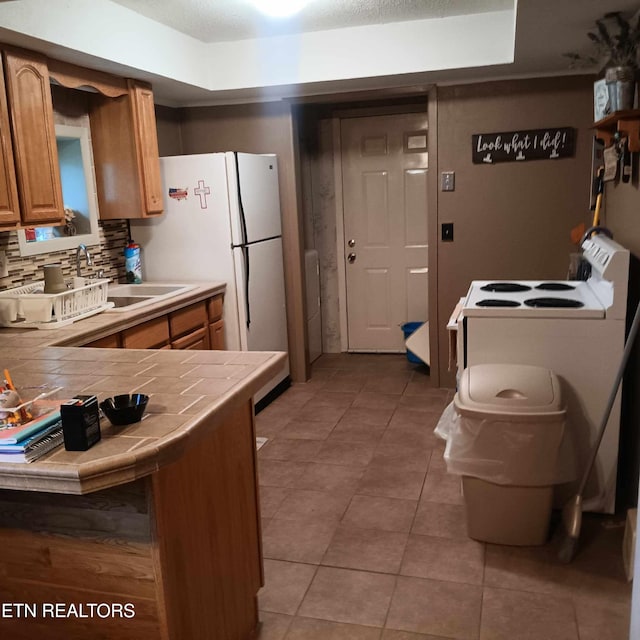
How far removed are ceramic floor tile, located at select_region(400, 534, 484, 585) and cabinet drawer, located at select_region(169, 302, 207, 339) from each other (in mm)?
1684

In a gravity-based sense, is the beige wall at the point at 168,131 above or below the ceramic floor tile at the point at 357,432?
above

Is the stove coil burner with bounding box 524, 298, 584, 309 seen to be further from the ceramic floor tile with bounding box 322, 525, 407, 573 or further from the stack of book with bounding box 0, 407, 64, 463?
the stack of book with bounding box 0, 407, 64, 463

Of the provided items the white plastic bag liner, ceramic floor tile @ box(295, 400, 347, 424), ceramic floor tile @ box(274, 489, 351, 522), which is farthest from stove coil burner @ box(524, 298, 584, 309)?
ceramic floor tile @ box(295, 400, 347, 424)

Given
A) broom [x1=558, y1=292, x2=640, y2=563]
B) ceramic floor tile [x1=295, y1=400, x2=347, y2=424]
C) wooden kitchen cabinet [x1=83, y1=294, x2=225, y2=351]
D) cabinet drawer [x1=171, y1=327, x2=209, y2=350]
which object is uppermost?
wooden kitchen cabinet [x1=83, y1=294, x2=225, y2=351]

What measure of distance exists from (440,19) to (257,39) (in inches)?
44.6

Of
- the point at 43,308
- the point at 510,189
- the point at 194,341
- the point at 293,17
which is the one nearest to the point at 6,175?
the point at 43,308

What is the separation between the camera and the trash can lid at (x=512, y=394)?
2391 mm

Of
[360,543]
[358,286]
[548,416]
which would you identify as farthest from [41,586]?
[358,286]

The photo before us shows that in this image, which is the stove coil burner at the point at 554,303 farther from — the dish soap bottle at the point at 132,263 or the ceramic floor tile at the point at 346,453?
the dish soap bottle at the point at 132,263

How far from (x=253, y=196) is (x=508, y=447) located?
2432 mm

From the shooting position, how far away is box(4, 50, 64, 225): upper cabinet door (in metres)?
2.78

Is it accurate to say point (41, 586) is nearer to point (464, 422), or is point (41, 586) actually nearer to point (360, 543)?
point (360, 543)

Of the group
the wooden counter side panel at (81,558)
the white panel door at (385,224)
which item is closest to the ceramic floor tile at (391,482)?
the wooden counter side panel at (81,558)

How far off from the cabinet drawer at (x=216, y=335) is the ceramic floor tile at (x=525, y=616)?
2.25 metres
